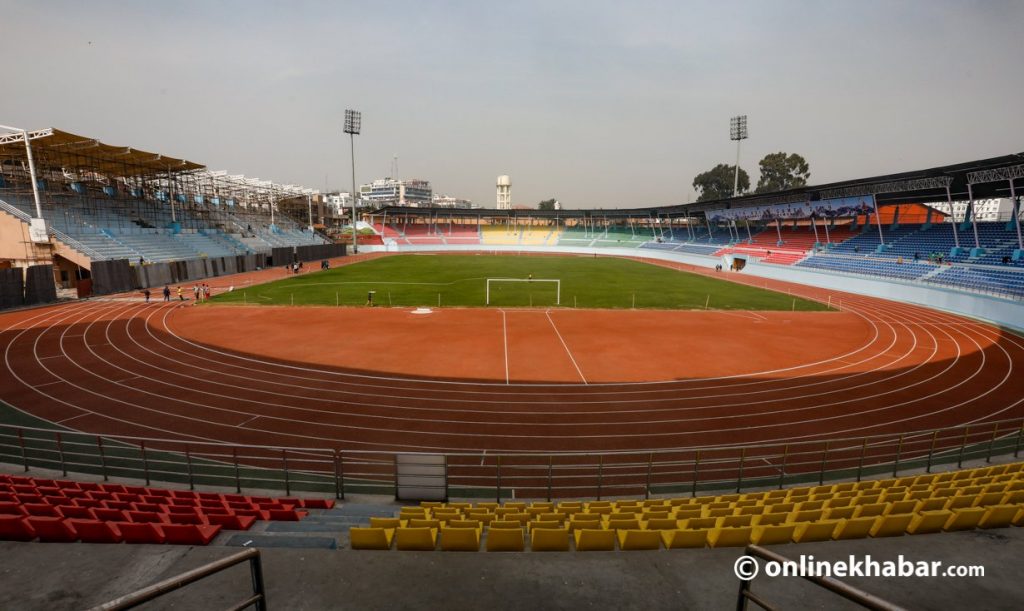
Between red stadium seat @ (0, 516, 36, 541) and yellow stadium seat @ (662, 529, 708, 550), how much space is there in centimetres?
731

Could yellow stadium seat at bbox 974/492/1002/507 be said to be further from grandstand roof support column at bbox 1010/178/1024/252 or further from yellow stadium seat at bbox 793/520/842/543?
grandstand roof support column at bbox 1010/178/1024/252

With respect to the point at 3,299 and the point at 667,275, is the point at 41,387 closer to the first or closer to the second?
the point at 3,299

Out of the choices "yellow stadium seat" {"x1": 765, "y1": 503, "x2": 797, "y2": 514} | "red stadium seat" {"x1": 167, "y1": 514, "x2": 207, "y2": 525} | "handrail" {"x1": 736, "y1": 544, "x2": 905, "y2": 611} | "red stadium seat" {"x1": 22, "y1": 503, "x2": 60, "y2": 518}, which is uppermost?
"handrail" {"x1": 736, "y1": 544, "x2": 905, "y2": 611}

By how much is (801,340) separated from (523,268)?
39317 mm

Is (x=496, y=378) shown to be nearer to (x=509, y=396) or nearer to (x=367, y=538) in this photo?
(x=509, y=396)

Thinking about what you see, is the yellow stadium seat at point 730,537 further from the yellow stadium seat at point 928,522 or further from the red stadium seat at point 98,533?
the red stadium seat at point 98,533

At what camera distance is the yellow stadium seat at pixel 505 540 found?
5.39 meters

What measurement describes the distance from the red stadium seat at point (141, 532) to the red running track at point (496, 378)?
7.63 m

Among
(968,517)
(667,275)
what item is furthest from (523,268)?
(968,517)

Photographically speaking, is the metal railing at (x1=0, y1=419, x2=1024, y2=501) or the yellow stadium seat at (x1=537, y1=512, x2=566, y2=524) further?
the metal railing at (x1=0, y1=419, x2=1024, y2=501)

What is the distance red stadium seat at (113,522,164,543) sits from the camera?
5.18 meters

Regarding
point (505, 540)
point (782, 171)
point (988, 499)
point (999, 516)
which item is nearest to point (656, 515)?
point (505, 540)

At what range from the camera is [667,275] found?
55.8m

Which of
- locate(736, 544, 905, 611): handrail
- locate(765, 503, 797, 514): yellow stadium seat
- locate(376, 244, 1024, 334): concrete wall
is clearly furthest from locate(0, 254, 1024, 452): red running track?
locate(736, 544, 905, 611): handrail
